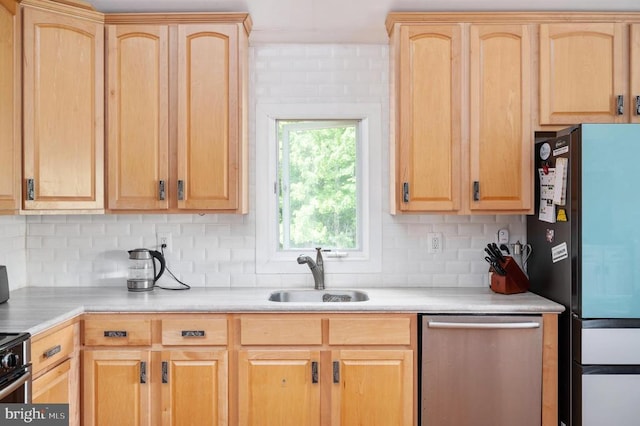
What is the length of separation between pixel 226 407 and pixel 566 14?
2740 millimetres

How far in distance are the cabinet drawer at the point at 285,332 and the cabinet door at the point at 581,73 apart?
1.66 metres

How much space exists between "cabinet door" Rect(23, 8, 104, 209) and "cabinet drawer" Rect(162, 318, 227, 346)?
800 mm

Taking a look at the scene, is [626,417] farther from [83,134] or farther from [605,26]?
[83,134]

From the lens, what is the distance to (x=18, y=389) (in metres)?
1.93

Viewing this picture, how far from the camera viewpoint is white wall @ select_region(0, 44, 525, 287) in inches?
121

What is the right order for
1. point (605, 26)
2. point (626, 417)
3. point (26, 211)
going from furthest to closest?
1. point (605, 26)
2. point (26, 211)
3. point (626, 417)

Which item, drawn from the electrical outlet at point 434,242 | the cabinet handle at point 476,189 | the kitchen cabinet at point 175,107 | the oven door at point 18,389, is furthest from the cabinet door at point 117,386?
the cabinet handle at point 476,189

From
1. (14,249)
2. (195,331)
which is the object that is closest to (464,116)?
(195,331)

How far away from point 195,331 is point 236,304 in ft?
0.78

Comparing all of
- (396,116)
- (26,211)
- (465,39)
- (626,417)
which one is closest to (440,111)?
(396,116)

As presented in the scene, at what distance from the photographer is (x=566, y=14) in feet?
8.93

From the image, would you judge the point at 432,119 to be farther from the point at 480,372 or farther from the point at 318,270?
the point at 480,372

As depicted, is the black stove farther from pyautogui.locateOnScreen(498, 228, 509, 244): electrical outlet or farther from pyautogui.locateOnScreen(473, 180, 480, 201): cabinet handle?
pyautogui.locateOnScreen(498, 228, 509, 244): electrical outlet

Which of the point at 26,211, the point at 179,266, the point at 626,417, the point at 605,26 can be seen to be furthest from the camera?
the point at 179,266
